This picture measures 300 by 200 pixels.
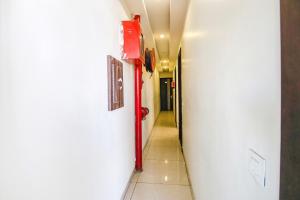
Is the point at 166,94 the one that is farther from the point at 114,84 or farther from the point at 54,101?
the point at 54,101

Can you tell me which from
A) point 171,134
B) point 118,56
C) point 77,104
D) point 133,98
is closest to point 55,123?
point 77,104

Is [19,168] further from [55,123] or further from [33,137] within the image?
[55,123]

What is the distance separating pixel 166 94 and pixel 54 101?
40.1 feet

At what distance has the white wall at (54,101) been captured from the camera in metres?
0.80

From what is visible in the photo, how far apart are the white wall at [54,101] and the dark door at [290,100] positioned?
38.9 inches

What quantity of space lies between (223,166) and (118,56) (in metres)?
1.82

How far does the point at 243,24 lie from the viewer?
812mm

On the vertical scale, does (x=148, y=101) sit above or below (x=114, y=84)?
below

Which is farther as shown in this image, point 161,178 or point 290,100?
point 161,178

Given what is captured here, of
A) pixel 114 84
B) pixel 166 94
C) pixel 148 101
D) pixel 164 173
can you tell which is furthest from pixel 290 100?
pixel 166 94

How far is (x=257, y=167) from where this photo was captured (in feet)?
2.34

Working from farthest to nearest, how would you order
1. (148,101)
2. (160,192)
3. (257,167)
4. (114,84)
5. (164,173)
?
1. (148,101)
2. (164,173)
3. (160,192)
4. (114,84)
5. (257,167)

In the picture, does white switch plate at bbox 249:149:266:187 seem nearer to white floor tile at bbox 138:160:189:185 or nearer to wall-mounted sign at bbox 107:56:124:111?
wall-mounted sign at bbox 107:56:124:111

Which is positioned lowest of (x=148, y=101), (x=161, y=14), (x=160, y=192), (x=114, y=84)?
(x=160, y=192)
